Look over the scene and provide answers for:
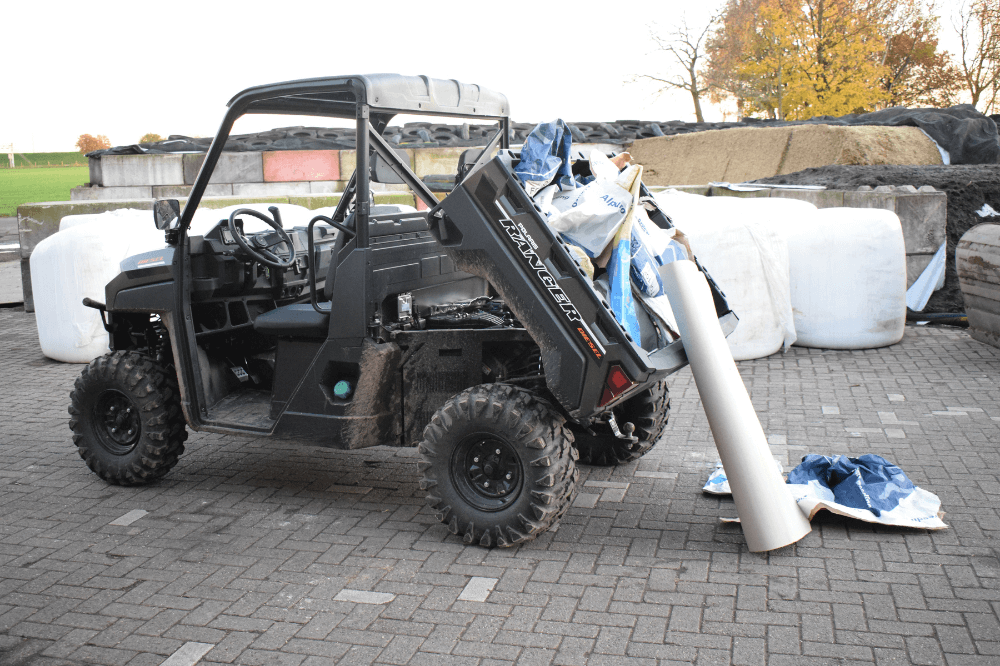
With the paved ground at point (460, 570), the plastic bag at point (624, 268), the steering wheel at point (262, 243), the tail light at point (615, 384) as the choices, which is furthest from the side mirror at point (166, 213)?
the tail light at point (615, 384)

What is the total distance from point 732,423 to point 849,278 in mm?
5052

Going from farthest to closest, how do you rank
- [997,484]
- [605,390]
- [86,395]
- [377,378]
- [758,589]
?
1. [86,395]
2. [997,484]
3. [377,378]
4. [605,390]
5. [758,589]

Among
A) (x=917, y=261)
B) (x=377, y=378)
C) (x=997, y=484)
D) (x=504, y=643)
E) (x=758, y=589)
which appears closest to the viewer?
(x=504, y=643)

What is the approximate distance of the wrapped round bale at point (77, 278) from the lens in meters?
8.98

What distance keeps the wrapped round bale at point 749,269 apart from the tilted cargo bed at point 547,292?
4449 mm

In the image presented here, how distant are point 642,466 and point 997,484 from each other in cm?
200

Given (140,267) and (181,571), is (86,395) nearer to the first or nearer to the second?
(140,267)

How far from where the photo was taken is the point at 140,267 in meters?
5.29

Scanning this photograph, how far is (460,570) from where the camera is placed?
13.6 ft

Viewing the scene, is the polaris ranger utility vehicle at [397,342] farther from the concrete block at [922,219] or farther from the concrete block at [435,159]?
the concrete block at [435,159]

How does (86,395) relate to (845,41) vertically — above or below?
below

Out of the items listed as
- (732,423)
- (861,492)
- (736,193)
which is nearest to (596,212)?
(732,423)

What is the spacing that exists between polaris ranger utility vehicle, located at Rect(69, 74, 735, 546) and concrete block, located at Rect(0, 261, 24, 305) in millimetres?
9552

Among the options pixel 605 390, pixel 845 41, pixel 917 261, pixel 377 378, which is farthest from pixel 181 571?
pixel 845 41
